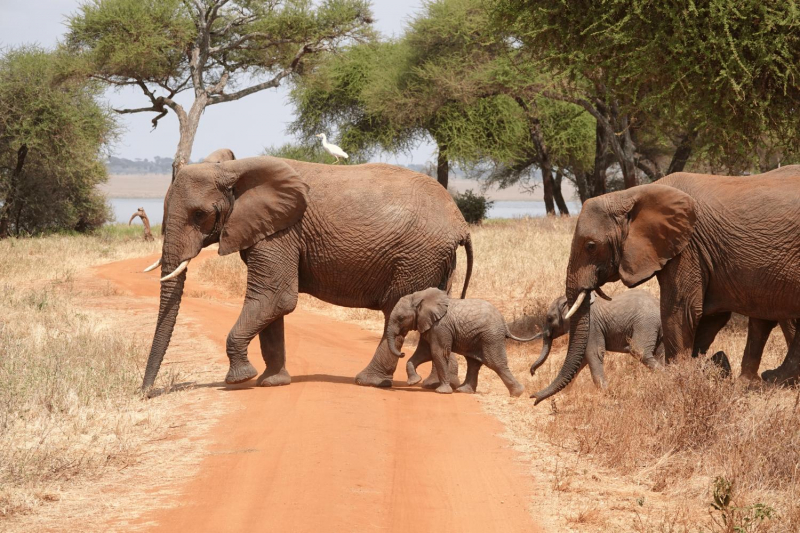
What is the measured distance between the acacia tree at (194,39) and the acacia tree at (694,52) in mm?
17033

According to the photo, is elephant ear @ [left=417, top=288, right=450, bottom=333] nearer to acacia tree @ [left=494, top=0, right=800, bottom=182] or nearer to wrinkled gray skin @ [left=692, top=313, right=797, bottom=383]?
wrinkled gray skin @ [left=692, top=313, right=797, bottom=383]

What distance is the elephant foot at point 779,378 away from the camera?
905 cm

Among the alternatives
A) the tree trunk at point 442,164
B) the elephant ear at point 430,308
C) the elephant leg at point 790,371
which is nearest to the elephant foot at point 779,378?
the elephant leg at point 790,371

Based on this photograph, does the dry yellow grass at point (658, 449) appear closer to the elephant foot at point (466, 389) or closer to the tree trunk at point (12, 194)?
the elephant foot at point (466, 389)

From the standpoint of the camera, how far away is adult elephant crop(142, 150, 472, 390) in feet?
30.8

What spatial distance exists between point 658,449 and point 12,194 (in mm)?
30357

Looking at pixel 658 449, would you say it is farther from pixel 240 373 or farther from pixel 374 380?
pixel 240 373

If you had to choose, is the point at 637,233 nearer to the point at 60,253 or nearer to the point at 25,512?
the point at 25,512

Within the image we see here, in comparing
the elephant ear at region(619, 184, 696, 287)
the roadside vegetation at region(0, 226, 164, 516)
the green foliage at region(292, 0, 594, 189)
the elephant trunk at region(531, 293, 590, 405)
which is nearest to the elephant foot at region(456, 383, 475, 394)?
the elephant trunk at region(531, 293, 590, 405)

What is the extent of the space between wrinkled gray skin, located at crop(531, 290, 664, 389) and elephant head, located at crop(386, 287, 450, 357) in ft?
3.96

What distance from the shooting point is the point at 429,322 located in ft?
30.9

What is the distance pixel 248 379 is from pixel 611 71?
799 centimetres

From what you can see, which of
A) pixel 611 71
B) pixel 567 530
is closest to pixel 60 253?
pixel 611 71

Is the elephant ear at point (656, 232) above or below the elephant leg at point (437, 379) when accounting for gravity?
above
